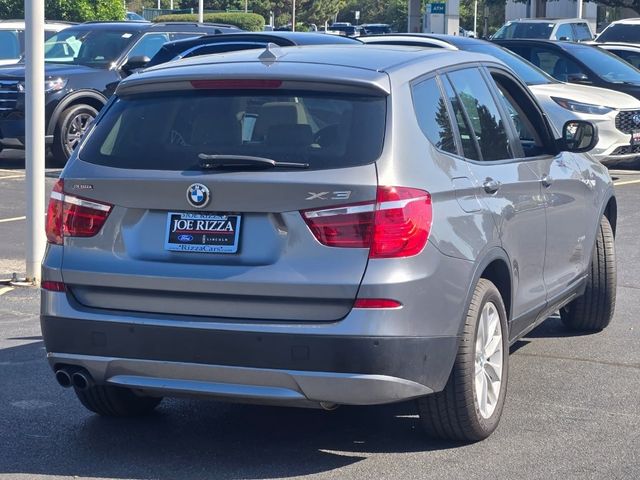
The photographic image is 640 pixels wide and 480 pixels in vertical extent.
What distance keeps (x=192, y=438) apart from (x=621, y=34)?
24.8m

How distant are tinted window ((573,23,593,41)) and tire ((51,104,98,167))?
790 inches

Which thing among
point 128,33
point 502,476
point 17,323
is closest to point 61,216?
point 502,476

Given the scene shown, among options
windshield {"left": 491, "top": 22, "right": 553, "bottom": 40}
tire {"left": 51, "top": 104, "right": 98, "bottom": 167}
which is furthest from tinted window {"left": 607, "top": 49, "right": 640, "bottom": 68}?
windshield {"left": 491, "top": 22, "right": 553, "bottom": 40}

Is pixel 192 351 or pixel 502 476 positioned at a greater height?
pixel 192 351

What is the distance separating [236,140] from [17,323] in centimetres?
348

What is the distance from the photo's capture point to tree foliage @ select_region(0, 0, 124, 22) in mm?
33906

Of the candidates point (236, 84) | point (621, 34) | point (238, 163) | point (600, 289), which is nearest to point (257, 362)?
point (238, 163)

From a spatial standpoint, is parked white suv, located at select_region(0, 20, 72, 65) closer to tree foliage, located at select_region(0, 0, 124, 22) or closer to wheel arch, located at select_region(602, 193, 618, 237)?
wheel arch, located at select_region(602, 193, 618, 237)

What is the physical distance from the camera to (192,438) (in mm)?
5586

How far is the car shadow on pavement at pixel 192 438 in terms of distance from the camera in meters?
5.15

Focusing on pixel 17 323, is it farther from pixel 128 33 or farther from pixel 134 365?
pixel 128 33

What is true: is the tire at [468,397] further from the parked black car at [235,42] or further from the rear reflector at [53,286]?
the parked black car at [235,42]

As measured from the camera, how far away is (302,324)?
4.70 m

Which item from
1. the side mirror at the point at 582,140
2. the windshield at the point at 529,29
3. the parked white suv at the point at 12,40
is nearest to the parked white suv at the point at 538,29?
the windshield at the point at 529,29
